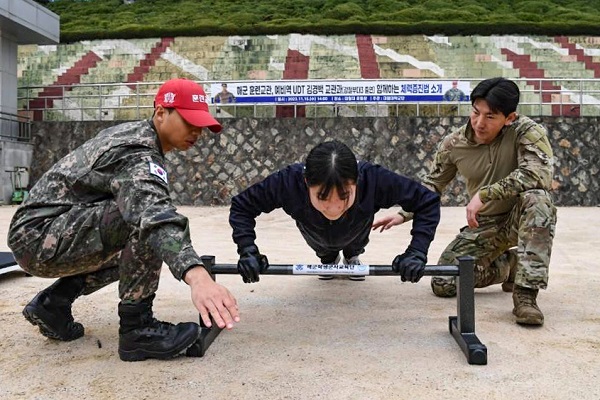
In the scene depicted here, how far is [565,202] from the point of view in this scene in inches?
358

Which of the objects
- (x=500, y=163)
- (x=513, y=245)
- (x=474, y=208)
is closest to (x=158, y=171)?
(x=474, y=208)

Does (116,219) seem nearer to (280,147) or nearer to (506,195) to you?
(506,195)

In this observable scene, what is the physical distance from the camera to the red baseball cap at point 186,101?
1781 millimetres

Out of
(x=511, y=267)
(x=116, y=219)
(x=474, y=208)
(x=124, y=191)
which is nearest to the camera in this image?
(x=124, y=191)

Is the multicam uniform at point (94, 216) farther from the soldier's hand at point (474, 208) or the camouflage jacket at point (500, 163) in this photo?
the camouflage jacket at point (500, 163)

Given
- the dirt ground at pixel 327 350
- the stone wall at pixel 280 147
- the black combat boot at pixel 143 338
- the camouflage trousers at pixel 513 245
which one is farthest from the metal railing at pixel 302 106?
the black combat boot at pixel 143 338

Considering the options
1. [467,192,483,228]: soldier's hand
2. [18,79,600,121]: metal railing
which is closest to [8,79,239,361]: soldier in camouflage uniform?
[467,192,483,228]: soldier's hand

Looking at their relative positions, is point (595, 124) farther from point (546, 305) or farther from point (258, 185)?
point (258, 185)

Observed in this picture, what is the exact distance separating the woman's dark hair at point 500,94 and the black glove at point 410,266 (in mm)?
877

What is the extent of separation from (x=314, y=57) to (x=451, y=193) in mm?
6569

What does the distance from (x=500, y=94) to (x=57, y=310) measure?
206 cm

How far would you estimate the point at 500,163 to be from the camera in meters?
2.60

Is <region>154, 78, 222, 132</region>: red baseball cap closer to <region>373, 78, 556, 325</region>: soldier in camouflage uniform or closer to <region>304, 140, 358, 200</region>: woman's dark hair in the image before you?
<region>304, 140, 358, 200</region>: woman's dark hair

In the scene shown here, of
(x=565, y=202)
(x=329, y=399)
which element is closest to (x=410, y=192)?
(x=329, y=399)
